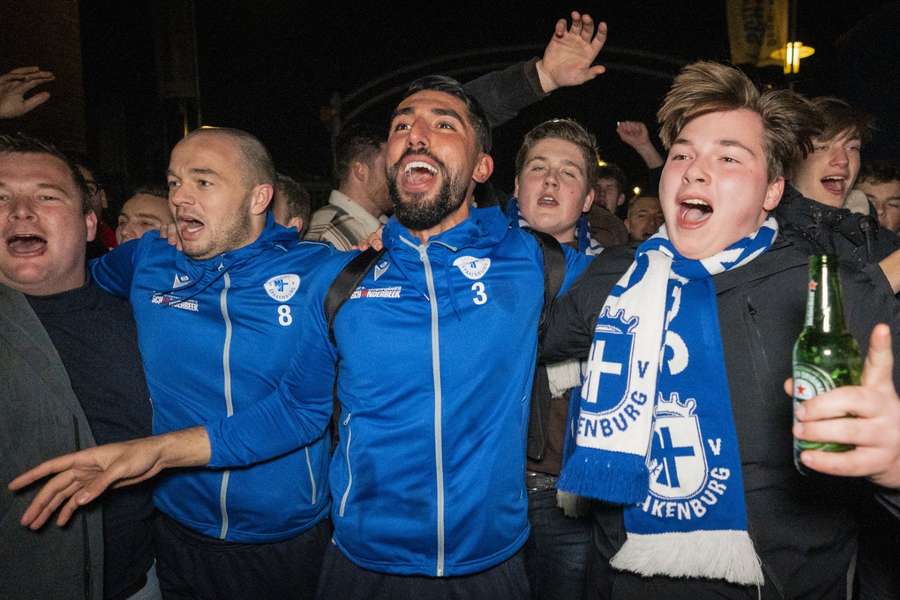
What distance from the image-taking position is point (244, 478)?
8.72 feet

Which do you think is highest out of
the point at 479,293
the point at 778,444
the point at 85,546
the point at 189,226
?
the point at 189,226

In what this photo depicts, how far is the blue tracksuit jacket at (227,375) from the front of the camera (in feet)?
8.73

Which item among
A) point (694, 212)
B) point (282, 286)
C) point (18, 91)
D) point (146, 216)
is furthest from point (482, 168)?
point (18, 91)

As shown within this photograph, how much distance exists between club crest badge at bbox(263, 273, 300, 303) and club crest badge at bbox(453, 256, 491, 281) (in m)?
0.84

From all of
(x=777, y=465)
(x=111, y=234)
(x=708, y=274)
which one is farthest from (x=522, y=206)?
(x=111, y=234)

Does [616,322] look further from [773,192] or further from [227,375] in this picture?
[227,375]

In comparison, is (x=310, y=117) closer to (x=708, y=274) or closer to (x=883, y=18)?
(x=883, y=18)

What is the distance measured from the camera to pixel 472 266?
2426mm

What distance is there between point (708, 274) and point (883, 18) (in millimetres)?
9988

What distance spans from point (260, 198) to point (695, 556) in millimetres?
2527

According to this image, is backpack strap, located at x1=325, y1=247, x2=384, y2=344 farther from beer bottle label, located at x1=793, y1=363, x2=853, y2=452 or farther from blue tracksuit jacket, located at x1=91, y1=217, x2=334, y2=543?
beer bottle label, located at x1=793, y1=363, x2=853, y2=452

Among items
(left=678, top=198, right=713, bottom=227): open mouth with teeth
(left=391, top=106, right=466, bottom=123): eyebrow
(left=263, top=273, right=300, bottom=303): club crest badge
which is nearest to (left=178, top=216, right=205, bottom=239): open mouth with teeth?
(left=263, top=273, right=300, bottom=303): club crest badge

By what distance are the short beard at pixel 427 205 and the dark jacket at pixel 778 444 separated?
3.78 ft

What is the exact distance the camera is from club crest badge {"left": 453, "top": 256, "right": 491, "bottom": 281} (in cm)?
240
